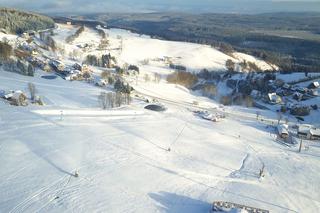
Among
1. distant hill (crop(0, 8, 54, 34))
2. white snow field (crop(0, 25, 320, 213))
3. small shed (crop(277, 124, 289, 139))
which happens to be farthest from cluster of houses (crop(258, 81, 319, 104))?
distant hill (crop(0, 8, 54, 34))

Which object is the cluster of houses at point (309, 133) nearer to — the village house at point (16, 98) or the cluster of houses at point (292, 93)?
the cluster of houses at point (292, 93)

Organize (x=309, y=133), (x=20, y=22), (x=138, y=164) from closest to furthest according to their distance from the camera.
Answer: (x=138, y=164) < (x=309, y=133) < (x=20, y=22)

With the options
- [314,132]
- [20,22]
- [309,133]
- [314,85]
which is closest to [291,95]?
[314,85]

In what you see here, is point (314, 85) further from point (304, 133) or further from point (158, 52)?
point (158, 52)

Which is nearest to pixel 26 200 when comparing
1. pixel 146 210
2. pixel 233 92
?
pixel 146 210

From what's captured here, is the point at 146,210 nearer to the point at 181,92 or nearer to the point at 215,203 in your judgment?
the point at 215,203
